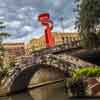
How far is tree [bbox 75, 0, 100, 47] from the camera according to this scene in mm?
59656

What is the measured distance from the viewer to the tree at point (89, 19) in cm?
5966

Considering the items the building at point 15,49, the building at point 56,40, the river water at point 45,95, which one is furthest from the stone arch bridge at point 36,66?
the building at point 15,49

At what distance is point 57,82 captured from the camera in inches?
2803

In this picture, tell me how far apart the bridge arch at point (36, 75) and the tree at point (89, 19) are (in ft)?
30.3

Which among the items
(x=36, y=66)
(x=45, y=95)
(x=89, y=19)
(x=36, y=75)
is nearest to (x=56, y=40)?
(x=36, y=75)

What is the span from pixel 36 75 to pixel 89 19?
17.1 m

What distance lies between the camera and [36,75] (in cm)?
7156

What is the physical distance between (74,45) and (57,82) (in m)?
8.34

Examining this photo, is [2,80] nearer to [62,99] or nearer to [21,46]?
[62,99]

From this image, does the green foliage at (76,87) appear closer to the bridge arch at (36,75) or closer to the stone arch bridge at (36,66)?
the stone arch bridge at (36,66)

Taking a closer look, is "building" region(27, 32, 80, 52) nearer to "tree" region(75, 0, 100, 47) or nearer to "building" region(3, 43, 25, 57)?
"building" region(3, 43, 25, 57)

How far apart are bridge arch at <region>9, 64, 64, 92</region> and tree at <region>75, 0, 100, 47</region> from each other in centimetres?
924

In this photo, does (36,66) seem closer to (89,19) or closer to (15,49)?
(89,19)

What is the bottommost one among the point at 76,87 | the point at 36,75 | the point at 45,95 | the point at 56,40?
the point at 36,75
